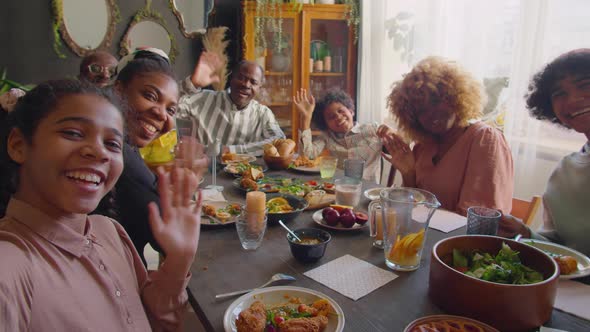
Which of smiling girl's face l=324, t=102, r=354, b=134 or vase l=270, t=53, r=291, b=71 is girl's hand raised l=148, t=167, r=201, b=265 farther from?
vase l=270, t=53, r=291, b=71

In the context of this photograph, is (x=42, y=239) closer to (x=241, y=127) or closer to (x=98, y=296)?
(x=98, y=296)

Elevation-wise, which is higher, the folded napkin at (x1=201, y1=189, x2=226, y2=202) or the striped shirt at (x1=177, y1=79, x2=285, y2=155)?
the striped shirt at (x1=177, y1=79, x2=285, y2=155)

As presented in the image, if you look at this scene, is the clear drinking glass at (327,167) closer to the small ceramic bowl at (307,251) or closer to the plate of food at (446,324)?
the small ceramic bowl at (307,251)

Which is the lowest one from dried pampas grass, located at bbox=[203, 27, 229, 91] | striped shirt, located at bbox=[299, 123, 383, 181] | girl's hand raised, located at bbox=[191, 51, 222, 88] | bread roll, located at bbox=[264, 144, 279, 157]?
striped shirt, located at bbox=[299, 123, 383, 181]

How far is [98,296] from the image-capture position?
0.87 meters

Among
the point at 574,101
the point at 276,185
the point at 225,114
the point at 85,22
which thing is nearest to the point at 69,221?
the point at 276,185

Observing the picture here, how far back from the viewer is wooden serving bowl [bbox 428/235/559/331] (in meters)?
0.86

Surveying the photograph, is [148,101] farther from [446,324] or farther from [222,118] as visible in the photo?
[222,118]

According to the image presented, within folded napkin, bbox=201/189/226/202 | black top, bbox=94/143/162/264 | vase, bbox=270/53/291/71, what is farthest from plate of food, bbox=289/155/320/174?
vase, bbox=270/53/291/71

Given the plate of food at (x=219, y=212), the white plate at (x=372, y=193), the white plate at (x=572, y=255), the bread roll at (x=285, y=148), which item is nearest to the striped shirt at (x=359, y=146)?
the bread roll at (x=285, y=148)

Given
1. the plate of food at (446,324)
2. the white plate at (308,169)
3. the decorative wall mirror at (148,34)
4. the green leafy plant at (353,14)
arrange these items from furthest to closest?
the green leafy plant at (353,14) < the decorative wall mirror at (148,34) < the white plate at (308,169) < the plate of food at (446,324)

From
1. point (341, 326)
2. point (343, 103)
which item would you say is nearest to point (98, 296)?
point (341, 326)

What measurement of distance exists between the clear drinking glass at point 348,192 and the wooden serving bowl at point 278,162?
0.73 metres

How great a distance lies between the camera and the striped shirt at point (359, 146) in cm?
302
